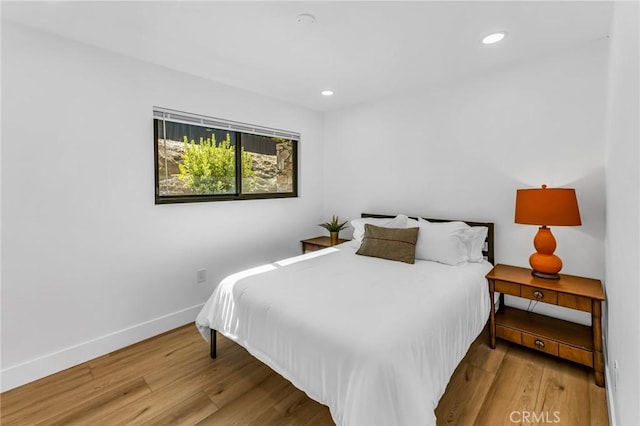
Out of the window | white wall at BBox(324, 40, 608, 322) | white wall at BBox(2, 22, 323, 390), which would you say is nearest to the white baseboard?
white wall at BBox(2, 22, 323, 390)

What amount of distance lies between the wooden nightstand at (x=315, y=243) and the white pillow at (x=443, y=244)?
49.0 inches

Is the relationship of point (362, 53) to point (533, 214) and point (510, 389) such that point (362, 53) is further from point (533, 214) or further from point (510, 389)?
point (510, 389)

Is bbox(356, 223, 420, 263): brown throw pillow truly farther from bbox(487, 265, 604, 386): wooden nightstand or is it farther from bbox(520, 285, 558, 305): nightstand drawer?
bbox(520, 285, 558, 305): nightstand drawer

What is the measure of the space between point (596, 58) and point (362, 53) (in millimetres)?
1753

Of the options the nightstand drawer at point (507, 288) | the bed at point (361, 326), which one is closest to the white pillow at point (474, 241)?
the bed at point (361, 326)

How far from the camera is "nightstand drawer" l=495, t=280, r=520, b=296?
7.34ft

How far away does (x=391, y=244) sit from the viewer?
275 cm

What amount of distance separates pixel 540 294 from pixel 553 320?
1.70 ft

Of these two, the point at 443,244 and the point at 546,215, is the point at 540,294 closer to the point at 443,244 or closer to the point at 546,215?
the point at 546,215

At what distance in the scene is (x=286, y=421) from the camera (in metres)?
1.68

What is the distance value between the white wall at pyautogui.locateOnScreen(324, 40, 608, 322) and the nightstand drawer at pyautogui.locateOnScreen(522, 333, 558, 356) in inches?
19.1

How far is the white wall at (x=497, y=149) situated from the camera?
231cm

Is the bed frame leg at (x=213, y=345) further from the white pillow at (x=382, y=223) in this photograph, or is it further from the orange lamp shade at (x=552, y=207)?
the orange lamp shade at (x=552, y=207)

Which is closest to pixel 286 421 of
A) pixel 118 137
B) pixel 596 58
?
pixel 118 137
